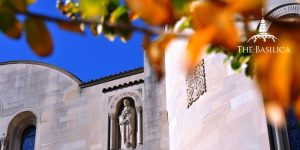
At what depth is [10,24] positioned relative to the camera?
196 centimetres

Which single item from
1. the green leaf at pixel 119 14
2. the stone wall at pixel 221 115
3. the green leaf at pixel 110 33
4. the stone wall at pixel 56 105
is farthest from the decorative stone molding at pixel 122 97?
the green leaf at pixel 119 14

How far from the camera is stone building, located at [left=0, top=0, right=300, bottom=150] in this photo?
8820mm

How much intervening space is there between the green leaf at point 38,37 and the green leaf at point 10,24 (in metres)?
0.05

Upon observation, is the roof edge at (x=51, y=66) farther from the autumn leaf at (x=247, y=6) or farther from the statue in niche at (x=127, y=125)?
the autumn leaf at (x=247, y=6)

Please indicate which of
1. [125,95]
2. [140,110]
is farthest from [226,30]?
[125,95]

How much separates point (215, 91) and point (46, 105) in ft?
20.4

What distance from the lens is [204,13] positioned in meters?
1.65

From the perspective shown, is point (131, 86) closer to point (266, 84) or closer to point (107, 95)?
point (107, 95)

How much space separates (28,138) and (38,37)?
1356 cm

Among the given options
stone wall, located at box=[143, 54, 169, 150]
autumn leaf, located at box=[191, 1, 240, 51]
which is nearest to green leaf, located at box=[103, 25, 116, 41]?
autumn leaf, located at box=[191, 1, 240, 51]

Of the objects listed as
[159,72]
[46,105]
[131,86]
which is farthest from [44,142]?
[159,72]

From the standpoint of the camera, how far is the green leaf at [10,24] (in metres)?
1.94

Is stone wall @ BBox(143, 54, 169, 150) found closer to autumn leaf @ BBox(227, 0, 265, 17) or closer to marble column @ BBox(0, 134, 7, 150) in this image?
marble column @ BBox(0, 134, 7, 150)

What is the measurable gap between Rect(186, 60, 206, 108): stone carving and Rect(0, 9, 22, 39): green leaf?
26.2ft
